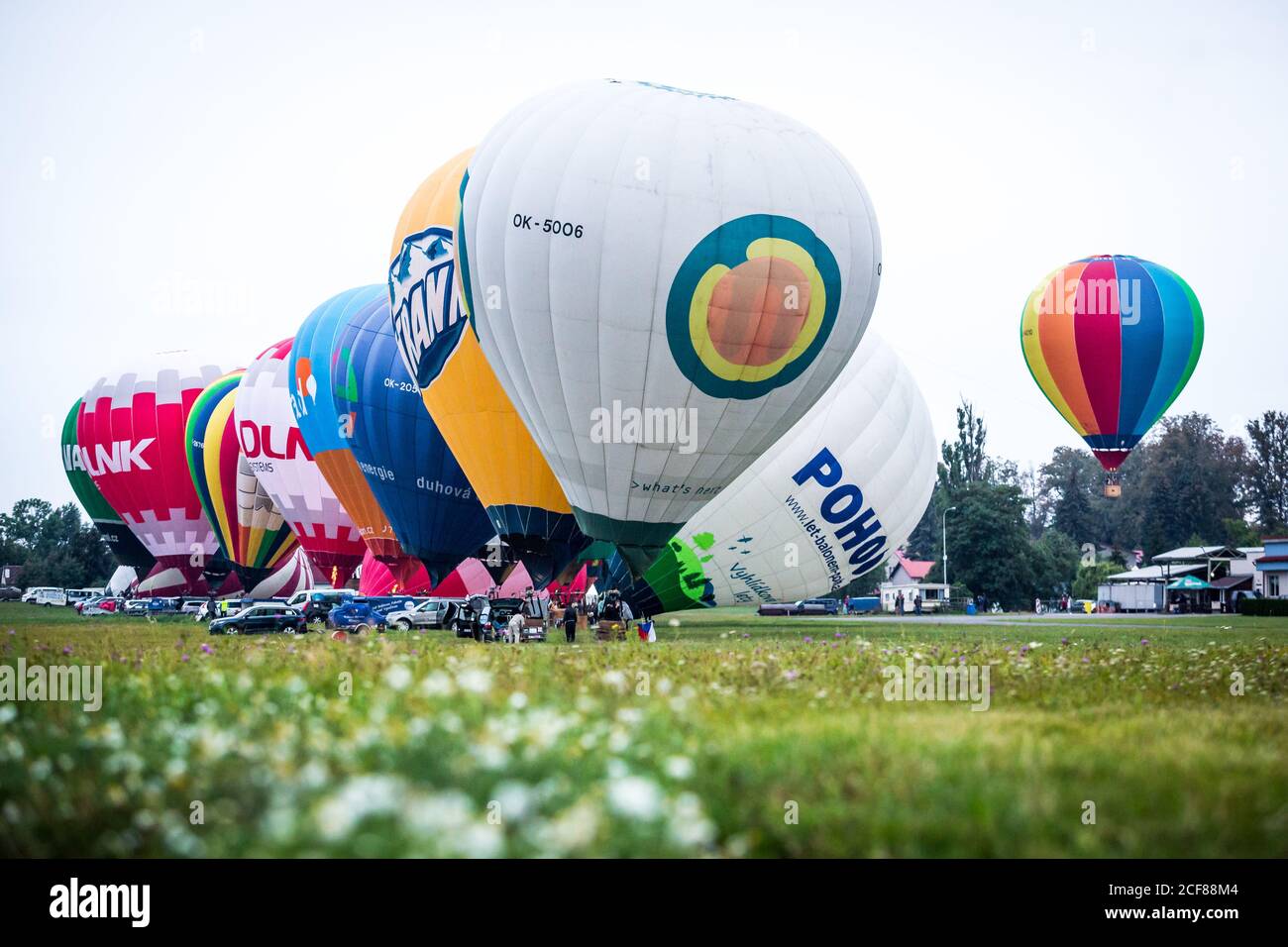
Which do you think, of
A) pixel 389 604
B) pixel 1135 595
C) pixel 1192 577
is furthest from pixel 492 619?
pixel 1192 577

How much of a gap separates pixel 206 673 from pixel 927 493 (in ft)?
106

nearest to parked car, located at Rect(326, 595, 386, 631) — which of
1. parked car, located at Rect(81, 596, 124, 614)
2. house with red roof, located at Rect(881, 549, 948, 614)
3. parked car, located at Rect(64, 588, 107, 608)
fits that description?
parked car, located at Rect(81, 596, 124, 614)

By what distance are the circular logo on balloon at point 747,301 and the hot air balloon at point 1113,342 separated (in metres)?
27.3

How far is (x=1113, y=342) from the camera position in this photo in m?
50.0

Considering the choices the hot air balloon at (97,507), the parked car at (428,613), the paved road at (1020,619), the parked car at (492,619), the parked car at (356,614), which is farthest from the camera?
the hot air balloon at (97,507)

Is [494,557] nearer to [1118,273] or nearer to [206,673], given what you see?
[1118,273]

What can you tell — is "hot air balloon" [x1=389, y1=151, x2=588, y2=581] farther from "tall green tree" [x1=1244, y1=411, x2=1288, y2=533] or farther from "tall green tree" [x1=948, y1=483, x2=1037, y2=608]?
"tall green tree" [x1=1244, y1=411, x2=1288, y2=533]

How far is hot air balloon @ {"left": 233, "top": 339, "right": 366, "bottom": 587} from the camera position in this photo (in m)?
49.4

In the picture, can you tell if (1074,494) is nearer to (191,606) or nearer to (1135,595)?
(1135,595)

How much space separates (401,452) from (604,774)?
33.5 m

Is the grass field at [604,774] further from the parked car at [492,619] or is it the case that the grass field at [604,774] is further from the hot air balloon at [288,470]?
the hot air balloon at [288,470]

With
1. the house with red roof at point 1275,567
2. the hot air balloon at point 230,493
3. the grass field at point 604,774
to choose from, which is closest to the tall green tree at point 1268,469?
the house with red roof at point 1275,567

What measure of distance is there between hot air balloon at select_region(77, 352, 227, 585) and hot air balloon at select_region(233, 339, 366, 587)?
9.90 metres

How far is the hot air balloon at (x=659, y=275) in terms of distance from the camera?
25328 mm
